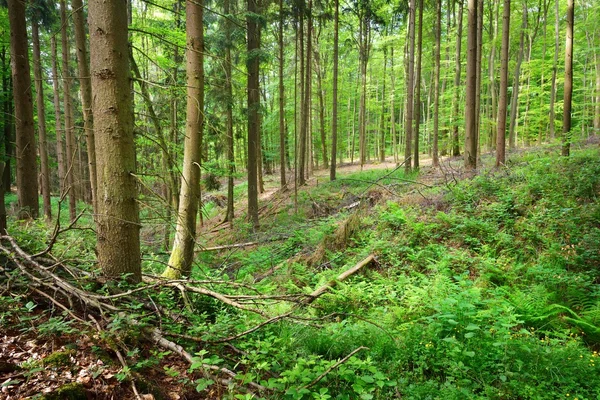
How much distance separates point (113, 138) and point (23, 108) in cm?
541

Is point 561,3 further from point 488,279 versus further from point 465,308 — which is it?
point 465,308

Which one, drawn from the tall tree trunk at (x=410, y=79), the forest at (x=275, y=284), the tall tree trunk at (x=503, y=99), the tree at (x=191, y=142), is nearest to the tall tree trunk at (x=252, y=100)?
the forest at (x=275, y=284)

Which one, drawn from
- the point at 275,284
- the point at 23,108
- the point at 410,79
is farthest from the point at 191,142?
the point at 410,79

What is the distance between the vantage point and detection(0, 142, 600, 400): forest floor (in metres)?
2.29

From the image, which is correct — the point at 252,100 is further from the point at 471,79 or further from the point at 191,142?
the point at 191,142

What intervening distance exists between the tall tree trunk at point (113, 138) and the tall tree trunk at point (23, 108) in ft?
11.9

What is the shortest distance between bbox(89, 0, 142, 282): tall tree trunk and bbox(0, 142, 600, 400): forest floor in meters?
0.29

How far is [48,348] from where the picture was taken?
2.35 meters

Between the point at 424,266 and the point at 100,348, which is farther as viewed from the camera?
the point at 424,266

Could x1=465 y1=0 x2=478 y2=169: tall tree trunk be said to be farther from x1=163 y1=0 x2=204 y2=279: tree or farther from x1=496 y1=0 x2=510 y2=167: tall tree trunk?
x1=163 y1=0 x2=204 y2=279: tree

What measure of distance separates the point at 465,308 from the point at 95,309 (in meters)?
3.85

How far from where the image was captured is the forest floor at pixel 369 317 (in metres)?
2.29

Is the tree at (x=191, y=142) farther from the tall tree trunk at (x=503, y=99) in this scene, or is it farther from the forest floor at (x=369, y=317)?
the tall tree trunk at (x=503, y=99)

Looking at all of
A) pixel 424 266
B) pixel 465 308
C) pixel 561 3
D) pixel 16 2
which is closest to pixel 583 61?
pixel 561 3
